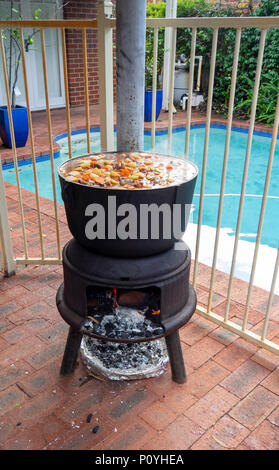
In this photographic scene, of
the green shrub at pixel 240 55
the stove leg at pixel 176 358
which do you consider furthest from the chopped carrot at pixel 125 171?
the green shrub at pixel 240 55

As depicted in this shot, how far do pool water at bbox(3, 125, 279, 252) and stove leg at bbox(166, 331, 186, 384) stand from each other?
1.66 metres

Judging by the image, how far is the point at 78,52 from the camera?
7652 mm

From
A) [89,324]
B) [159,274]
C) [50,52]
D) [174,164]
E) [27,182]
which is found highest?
[50,52]

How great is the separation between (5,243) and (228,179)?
13.0 ft

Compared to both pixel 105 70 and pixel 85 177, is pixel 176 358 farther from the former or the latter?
pixel 105 70

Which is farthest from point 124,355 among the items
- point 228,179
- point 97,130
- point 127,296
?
point 97,130

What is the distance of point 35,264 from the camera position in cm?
268

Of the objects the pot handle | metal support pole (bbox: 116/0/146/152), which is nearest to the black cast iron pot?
the pot handle

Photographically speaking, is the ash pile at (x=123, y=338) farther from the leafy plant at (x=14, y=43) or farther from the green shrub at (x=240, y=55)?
the green shrub at (x=240, y=55)

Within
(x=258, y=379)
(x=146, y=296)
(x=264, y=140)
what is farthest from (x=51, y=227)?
(x=264, y=140)

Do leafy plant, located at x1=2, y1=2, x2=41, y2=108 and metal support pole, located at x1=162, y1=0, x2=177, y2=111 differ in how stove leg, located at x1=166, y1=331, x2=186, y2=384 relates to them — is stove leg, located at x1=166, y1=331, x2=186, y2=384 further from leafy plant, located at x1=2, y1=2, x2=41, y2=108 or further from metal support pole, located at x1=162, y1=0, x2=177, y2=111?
metal support pole, located at x1=162, y1=0, x2=177, y2=111

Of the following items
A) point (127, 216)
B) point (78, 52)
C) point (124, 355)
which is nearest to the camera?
point (127, 216)

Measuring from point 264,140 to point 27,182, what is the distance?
4.25 meters
